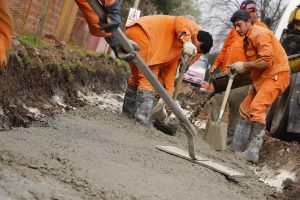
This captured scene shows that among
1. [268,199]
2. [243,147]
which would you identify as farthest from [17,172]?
[243,147]

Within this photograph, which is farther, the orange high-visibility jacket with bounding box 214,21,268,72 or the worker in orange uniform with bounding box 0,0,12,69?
the orange high-visibility jacket with bounding box 214,21,268,72

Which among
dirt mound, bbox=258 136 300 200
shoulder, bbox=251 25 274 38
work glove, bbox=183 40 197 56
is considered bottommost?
dirt mound, bbox=258 136 300 200

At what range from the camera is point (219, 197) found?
3.72m

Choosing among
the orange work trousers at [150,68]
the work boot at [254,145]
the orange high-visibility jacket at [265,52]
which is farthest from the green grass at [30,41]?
the work boot at [254,145]

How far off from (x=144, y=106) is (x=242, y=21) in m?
1.68

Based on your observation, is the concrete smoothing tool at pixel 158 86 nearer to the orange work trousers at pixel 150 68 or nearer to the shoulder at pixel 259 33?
the orange work trousers at pixel 150 68

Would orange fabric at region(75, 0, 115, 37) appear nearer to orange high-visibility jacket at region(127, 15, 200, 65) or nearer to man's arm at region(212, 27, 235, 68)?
orange high-visibility jacket at region(127, 15, 200, 65)

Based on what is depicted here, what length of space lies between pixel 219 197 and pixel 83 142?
44.3 inches

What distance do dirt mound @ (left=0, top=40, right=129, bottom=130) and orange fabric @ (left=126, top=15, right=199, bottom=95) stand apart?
104cm

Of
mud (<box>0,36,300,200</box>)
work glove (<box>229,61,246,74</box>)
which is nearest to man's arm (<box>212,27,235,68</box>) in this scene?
mud (<box>0,36,300,200</box>)

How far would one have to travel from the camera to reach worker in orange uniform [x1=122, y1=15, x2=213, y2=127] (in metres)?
6.28

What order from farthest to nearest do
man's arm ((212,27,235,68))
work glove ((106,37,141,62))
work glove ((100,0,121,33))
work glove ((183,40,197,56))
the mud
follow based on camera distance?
man's arm ((212,27,235,68)) < work glove ((183,40,197,56)) < work glove ((106,37,141,62)) < work glove ((100,0,121,33)) < the mud

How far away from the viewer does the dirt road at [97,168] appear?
2.71m

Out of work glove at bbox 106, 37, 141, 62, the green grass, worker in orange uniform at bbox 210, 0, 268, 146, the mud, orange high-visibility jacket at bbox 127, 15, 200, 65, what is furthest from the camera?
worker in orange uniform at bbox 210, 0, 268, 146
